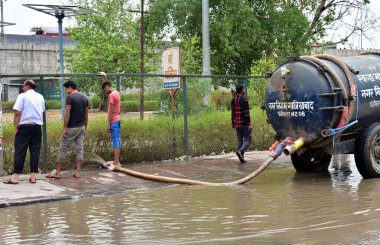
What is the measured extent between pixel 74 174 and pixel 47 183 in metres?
0.87

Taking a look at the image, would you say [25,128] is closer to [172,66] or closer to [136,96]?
[136,96]

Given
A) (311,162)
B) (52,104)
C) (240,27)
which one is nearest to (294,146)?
(311,162)

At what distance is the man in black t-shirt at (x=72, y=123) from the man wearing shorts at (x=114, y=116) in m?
0.81

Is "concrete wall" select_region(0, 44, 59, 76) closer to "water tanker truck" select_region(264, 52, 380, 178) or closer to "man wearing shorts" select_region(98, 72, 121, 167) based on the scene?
"man wearing shorts" select_region(98, 72, 121, 167)

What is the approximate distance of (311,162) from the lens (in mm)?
12320

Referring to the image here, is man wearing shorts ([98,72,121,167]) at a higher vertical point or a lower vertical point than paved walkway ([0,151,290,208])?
higher

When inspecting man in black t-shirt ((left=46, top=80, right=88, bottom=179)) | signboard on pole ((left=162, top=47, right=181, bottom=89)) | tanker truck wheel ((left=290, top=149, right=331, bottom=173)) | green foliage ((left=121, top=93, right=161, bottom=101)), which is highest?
signboard on pole ((left=162, top=47, right=181, bottom=89))

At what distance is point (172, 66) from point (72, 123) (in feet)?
16.3

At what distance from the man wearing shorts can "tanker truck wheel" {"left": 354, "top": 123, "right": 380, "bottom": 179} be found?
486 centimetres

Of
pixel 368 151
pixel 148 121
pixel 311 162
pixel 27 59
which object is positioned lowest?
pixel 311 162

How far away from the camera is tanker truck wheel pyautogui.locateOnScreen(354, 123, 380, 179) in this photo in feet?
35.3

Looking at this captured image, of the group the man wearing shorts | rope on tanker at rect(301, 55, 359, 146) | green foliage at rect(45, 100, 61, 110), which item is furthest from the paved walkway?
rope on tanker at rect(301, 55, 359, 146)

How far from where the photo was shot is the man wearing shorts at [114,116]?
11.9m

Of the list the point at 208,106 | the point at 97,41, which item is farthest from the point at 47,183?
the point at 97,41
